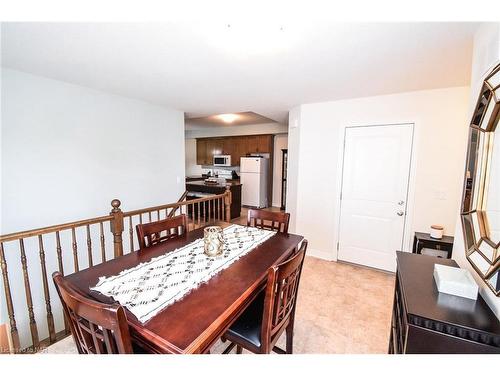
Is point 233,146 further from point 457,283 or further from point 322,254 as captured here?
point 457,283

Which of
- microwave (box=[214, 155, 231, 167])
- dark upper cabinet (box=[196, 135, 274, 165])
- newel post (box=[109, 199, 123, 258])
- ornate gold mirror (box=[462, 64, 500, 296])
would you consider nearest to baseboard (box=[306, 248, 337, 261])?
ornate gold mirror (box=[462, 64, 500, 296])

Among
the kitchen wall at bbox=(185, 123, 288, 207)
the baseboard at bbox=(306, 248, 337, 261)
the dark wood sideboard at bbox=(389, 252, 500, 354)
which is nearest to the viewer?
the dark wood sideboard at bbox=(389, 252, 500, 354)

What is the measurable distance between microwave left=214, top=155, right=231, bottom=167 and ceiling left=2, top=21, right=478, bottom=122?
3775 mm

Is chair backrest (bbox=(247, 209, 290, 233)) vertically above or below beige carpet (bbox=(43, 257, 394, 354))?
above

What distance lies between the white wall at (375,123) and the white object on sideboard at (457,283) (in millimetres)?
1669

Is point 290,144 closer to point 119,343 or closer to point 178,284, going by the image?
point 178,284

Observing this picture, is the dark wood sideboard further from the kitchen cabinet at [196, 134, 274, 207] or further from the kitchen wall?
the kitchen cabinet at [196, 134, 274, 207]

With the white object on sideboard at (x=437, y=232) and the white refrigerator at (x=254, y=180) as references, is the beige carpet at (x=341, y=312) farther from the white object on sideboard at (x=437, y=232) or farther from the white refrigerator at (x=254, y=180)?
the white refrigerator at (x=254, y=180)

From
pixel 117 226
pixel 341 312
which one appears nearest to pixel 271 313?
pixel 341 312

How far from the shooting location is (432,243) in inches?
91.4

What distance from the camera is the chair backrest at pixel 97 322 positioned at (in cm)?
70

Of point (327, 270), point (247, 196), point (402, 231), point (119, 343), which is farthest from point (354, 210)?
point (247, 196)

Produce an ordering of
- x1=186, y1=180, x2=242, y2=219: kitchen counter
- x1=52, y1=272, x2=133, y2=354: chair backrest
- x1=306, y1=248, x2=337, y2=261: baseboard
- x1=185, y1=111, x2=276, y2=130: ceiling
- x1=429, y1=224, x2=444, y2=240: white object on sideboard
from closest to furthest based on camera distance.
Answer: x1=52, y1=272, x2=133, y2=354: chair backrest
x1=429, y1=224, x2=444, y2=240: white object on sideboard
x1=306, y1=248, x2=337, y2=261: baseboard
x1=185, y1=111, x2=276, y2=130: ceiling
x1=186, y1=180, x2=242, y2=219: kitchen counter

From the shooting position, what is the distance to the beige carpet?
1.69 m
